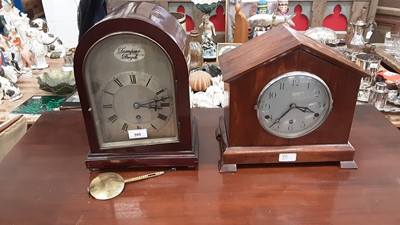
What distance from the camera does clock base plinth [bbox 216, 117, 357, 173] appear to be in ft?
2.63

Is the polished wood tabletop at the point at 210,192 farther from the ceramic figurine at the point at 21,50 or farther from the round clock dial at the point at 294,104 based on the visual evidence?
the ceramic figurine at the point at 21,50

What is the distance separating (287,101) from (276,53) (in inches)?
4.7

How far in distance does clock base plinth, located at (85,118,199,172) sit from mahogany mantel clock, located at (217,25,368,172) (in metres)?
0.09

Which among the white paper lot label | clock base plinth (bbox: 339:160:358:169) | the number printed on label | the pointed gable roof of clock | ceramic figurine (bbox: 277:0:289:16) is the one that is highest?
the pointed gable roof of clock

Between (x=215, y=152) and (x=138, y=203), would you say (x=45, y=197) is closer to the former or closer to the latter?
(x=138, y=203)

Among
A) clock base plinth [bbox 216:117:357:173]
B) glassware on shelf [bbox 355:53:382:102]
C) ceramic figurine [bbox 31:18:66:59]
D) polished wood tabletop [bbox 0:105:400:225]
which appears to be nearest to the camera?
polished wood tabletop [bbox 0:105:400:225]

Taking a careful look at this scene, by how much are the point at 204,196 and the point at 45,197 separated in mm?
347

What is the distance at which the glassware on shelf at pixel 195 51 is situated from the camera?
1.63 m

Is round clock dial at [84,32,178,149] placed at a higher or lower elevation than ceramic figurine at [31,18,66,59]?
higher

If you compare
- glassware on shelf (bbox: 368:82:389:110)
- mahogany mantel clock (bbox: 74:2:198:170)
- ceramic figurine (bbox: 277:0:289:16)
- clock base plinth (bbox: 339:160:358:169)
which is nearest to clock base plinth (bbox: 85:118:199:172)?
mahogany mantel clock (bbox: 74:2:198:170)

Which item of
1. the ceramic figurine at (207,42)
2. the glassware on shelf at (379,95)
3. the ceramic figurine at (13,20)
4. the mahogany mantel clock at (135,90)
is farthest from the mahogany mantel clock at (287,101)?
the ceramic figurine at (13,20)

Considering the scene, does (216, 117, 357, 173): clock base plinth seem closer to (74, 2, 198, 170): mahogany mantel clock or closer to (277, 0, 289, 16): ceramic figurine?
(74, 2, 198, 170): mahogany mantel clock

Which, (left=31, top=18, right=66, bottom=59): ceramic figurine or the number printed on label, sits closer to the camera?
the number printed on label

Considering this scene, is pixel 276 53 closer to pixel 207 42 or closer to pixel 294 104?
pixel 294 104
